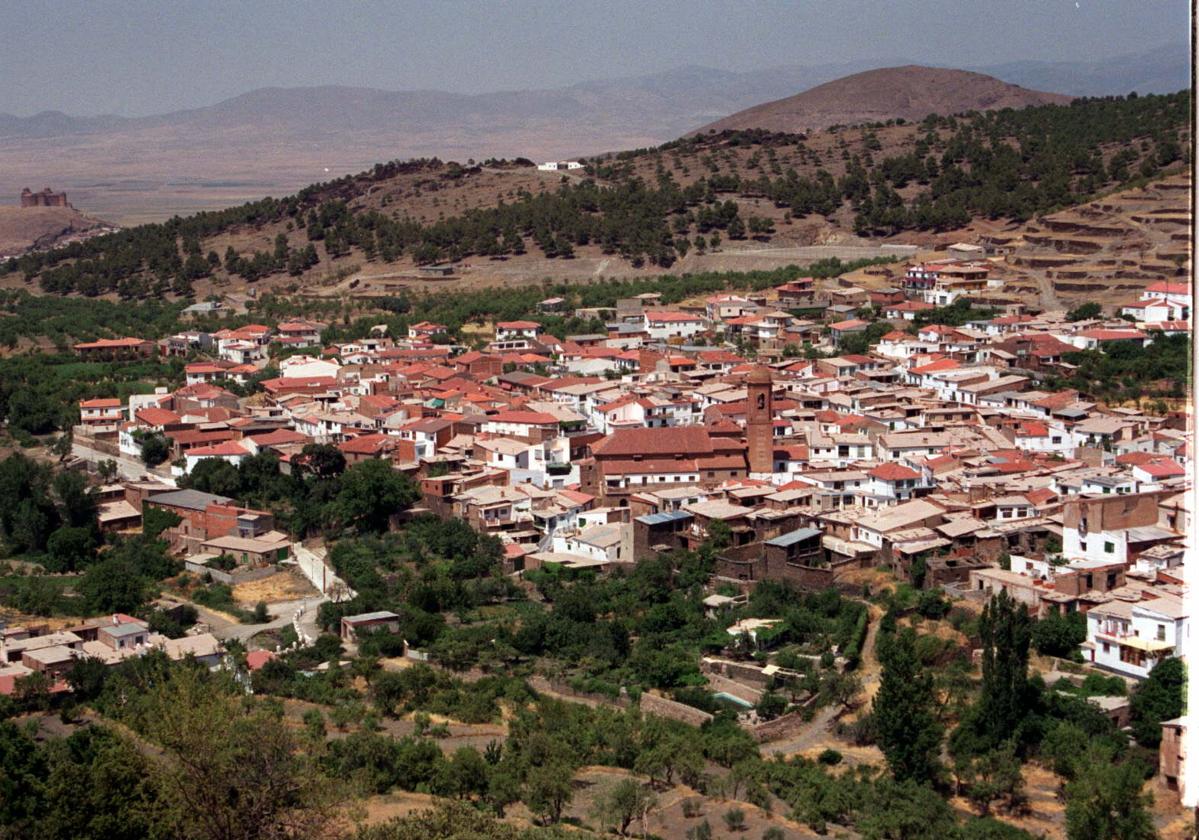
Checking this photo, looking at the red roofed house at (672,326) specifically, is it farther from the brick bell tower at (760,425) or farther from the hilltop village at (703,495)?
the brick bell tower at (760,425)

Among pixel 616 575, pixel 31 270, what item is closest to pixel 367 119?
pixel 31 270

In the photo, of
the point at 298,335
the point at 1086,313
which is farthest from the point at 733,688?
the point at 298,335

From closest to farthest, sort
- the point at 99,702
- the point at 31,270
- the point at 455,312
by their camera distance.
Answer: the point at 99,702 → the point at 455,312 → the point at 31,270

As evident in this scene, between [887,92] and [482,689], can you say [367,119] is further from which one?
[482,689]

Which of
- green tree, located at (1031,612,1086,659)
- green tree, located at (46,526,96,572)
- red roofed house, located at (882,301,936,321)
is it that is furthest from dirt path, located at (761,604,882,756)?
red roofed house, located at (882,301,936,321)

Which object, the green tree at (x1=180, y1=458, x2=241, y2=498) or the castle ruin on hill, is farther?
the castle ruin on hill

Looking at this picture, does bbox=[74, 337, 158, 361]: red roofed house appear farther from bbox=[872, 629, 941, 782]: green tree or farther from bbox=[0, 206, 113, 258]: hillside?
bbox=[0, 206, 113, 258]: hillside
